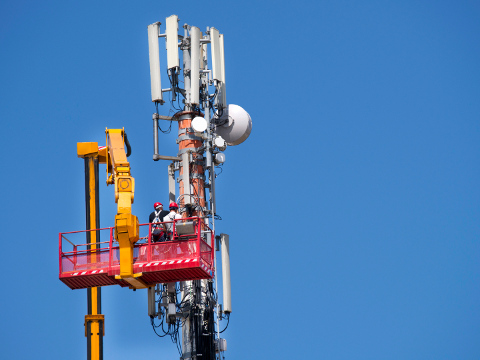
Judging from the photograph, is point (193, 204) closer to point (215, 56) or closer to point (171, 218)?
point (171, 218)

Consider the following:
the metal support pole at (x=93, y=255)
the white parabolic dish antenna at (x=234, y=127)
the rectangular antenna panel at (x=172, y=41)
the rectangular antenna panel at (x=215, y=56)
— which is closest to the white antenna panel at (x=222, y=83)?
the rectangular antenna panel at (x=215, y=56)

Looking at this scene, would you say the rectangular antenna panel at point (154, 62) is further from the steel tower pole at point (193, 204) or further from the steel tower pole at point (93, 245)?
the steel tower pole at point (93, 245)

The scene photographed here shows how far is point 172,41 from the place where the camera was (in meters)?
64.3

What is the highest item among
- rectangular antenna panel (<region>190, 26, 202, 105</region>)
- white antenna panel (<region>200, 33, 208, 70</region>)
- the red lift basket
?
white antenna panel (<region>200, 33, 208, 70</region>)

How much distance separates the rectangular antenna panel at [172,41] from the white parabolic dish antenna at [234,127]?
382 cm

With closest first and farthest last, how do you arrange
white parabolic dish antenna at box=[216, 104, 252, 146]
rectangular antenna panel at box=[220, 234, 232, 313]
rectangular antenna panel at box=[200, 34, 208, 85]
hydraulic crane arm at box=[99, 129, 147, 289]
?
hydraulic crane arm at box=[99, 129, 147, 289] < rectangular antenna panel at box=[220, 234, 232, 313] < rectangular antenna panel at box=[200, 34, 208, 85] < white parabolic dish antenna at box=[216, 104, 252, 146]

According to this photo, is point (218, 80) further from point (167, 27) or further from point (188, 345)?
point (188, 345)

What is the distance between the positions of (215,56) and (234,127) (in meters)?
3.60

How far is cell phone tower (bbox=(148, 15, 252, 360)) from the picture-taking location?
61625 millimetres

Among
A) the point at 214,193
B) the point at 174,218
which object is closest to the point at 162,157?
the point at 214,193

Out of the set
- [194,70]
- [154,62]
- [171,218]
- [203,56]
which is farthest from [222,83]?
[171,218]

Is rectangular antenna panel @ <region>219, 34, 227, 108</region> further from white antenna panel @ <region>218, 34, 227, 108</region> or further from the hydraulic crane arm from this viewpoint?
the hydraulic crane arm

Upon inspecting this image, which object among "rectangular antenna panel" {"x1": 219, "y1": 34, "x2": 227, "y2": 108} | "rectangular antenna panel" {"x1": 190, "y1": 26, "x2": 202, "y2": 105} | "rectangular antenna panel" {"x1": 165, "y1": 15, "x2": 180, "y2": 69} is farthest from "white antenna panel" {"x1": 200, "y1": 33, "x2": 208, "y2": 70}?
"rectangular antenna panel" {"x1": 165, "y1": 15, "x2": 180, "y2": 69}

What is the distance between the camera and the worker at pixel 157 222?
56.7 meters
